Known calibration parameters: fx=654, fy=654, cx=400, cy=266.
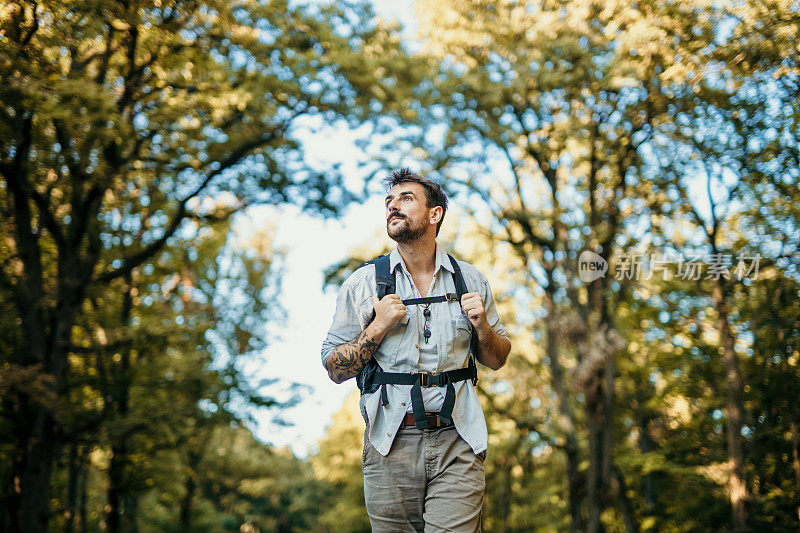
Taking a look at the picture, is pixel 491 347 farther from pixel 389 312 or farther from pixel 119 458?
pixel 119 458

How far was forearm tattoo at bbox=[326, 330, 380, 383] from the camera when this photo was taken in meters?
2.84

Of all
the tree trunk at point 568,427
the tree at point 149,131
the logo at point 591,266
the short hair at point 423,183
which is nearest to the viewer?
the short hair at point 423,183

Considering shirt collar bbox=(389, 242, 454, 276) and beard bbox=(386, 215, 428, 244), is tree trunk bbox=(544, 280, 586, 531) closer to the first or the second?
shirt collar bbox=(389, 242, 454, 276)

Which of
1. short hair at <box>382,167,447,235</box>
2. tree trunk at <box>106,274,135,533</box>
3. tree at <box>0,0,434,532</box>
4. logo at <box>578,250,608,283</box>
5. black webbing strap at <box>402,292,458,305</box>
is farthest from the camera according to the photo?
tree trunk at <box>106,274,135,533</box>

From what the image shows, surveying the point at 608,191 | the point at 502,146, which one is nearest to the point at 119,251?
the point at 502,146

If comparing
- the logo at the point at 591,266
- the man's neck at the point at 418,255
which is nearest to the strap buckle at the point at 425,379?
the man's neck at the point at 418,255

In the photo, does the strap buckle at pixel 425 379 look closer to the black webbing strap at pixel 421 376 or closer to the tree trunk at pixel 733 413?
the black webbing strap at pixel 421 376

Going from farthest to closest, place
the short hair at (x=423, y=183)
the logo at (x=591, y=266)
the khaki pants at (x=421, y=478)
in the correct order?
the logo at (x=591, y=266) < the short hair at (x=423, y=183) < the khaki pants at (x=421, y=478)

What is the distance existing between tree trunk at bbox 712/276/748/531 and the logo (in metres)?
1.93

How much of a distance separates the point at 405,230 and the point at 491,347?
68cm

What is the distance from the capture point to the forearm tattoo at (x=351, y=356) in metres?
2.84

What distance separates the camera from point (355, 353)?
112 inches

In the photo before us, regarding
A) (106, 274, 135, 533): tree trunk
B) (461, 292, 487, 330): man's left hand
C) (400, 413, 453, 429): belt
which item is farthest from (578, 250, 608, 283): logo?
(400, 413, 453, 429): belt

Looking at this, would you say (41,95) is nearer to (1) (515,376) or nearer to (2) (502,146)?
(2) (502,146)
